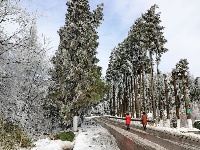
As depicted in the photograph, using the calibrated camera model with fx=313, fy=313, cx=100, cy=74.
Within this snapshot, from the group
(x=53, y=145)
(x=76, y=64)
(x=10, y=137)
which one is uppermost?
(x=76, y=64)

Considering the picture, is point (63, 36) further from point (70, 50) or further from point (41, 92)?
point (41, 92)

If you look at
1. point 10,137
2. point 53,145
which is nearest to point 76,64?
point 53,145

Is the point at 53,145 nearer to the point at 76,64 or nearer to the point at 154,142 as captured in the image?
the point at 154,142

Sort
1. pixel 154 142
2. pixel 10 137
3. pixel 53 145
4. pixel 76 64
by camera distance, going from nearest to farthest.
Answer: pixel 10 137, pixel 53 145, pixel 154 142, pixel 76 64

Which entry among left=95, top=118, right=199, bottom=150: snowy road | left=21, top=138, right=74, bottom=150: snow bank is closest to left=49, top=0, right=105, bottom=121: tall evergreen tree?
left=95, top=118, right=199, bottom=150: snowy road

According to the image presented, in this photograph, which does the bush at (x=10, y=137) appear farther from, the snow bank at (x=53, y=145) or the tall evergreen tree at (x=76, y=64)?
the tall evergreen tree at (x=76, y=64)

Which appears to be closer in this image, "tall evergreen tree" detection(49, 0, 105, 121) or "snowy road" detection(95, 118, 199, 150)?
"snowy road" detection(95, 118, 199, 150)

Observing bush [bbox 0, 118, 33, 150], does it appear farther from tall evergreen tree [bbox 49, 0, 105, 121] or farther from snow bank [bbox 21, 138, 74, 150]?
tall evergreen tree [bbox 49, 0, 105, 121]

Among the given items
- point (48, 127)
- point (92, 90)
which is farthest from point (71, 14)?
point (48, 127)

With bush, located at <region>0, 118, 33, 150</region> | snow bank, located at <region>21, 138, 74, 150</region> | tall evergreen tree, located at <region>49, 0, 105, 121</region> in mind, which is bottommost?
snow bank, located at <region>21, 138, 74, 150</region>

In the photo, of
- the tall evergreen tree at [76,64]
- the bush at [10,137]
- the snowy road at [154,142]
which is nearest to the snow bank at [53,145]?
the bush at [10,137]

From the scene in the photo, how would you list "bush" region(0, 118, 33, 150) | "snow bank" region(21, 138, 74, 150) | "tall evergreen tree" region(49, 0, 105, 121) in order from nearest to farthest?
"bush" region(0, 118, 33, 150) → "snow bank" region(21, 138, 74, 150) → "tall evergreen tree" region(49, 0, 105, 121)

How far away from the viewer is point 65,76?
29.8 m

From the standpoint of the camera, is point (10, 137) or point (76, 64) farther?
point (76, 64)
